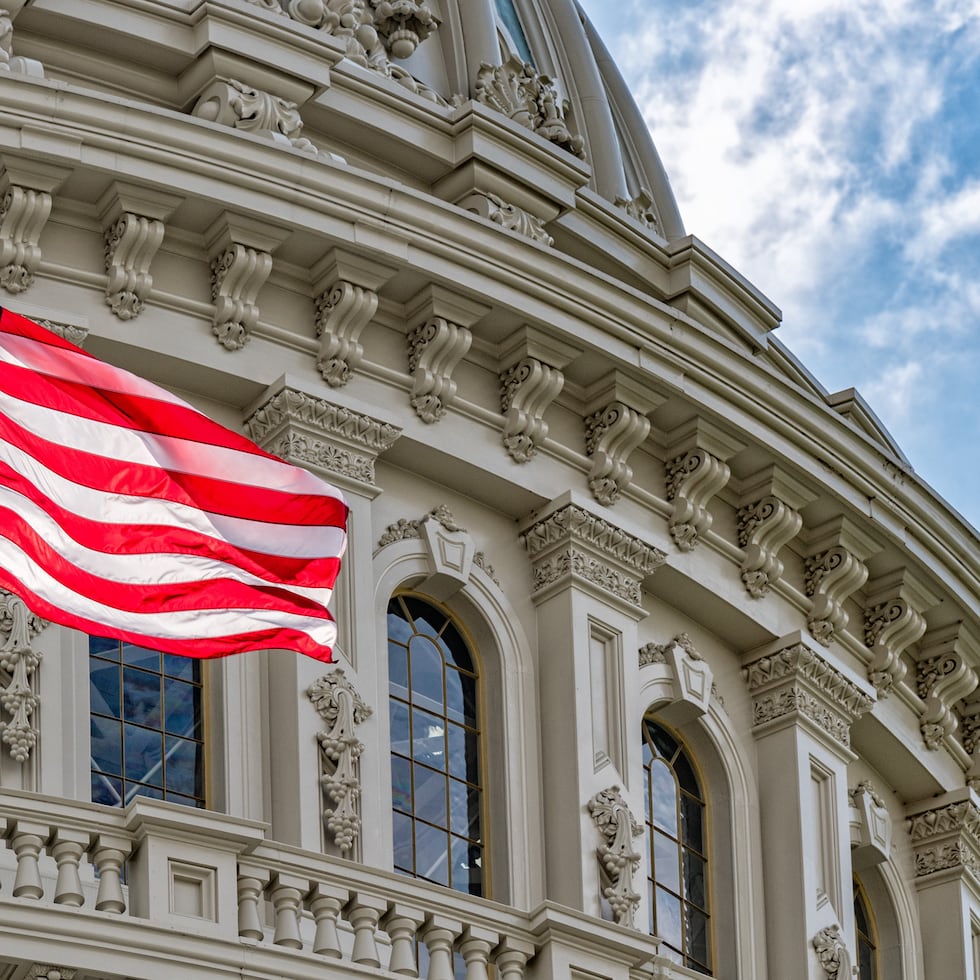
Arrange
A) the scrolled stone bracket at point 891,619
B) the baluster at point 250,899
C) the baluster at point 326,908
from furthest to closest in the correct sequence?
the scrolled stone bracket at point 891,619
the baluster at point 326,908
the baluster at point 250,899

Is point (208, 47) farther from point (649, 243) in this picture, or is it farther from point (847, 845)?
point (847, 845)

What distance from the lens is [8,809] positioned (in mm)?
25484

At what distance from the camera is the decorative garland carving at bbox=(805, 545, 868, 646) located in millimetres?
36656

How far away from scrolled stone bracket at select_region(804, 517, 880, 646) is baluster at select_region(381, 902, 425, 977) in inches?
395

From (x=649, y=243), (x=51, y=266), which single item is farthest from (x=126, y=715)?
(x=649, y=243)

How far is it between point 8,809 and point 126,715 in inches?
225

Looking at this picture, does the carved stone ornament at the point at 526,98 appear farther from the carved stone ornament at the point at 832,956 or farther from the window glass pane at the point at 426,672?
the carved stone ornament at the point at 832,956

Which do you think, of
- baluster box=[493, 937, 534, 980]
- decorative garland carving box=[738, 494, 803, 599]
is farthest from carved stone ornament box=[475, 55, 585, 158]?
baluster box=[493, 937, 534, 980]

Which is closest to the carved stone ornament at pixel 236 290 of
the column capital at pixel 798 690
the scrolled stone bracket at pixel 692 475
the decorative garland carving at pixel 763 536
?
the scrolled stone bracket at pixel 692 475

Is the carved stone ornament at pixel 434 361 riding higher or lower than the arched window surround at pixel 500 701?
higher

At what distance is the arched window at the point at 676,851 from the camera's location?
34625 mm

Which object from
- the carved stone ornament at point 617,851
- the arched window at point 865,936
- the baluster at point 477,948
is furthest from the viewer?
the arched window at point 865,936

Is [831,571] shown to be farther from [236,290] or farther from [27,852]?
[27,852]

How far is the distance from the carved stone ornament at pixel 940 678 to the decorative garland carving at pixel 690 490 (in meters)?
3.98
